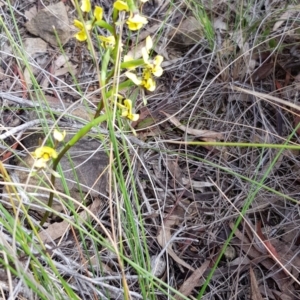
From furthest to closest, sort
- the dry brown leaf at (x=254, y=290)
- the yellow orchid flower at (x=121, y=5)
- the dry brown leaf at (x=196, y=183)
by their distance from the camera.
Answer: the dry brown leaf at (x=196, y=183) < the dry brown leaf at (x=254, y=290) < the yellow orchid flower at (x=121, y=5)

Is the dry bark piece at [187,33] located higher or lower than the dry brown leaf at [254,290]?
higher

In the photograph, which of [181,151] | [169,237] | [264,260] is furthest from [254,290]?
[181,151]

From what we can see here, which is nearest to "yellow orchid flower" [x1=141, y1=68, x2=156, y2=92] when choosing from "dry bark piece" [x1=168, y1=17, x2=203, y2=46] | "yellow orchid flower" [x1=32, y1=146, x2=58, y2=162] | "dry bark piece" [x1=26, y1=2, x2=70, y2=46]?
"yellow orchid flower" [x1=32, y1=146, x2=58, y2=162]

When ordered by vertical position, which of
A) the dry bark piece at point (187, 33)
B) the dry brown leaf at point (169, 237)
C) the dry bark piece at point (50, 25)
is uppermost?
the dry bark piece at point (50, 25)

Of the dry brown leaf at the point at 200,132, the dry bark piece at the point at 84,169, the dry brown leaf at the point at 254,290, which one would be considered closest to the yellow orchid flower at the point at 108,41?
the dry bark piece at the point at 84,169

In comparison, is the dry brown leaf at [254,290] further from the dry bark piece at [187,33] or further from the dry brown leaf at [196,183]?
the dry bark piece at [187,33]

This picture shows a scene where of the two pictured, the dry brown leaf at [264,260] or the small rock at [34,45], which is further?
the small rock at [34,45]

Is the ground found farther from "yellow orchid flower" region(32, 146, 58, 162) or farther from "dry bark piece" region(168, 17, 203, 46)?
"yellow orchid flower" region(32, 146, 58, 162)
